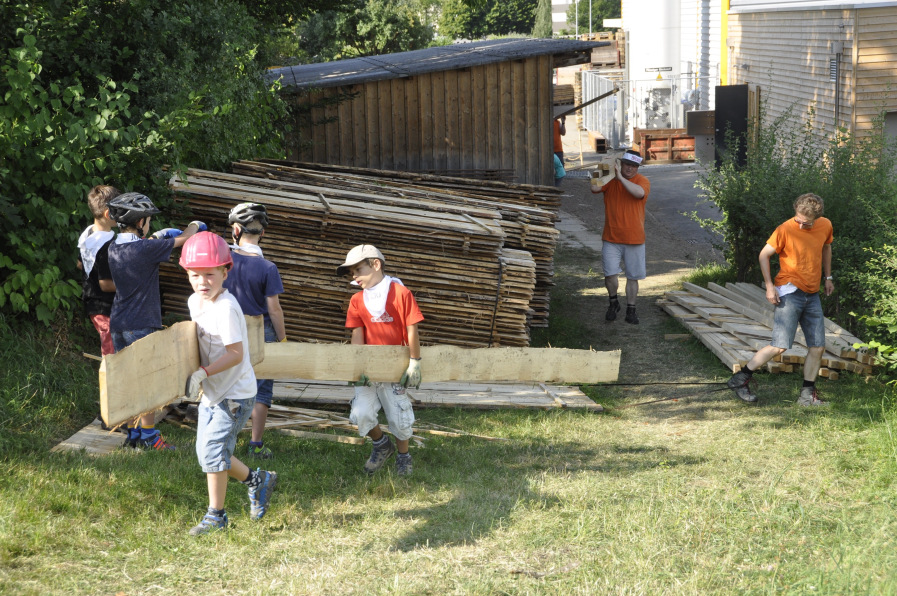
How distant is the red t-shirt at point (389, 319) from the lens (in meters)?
5.74

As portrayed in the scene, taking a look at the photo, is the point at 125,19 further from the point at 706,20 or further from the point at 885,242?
the point at 706,20

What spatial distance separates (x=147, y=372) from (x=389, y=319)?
1790mm

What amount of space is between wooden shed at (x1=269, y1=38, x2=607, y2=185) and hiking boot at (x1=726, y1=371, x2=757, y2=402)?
628 cm

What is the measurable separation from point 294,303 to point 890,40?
12144 mm

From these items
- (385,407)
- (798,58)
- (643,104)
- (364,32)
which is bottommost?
(385,407)

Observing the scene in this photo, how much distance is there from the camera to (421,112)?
13.2 metres

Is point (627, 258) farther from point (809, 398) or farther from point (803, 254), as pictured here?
point (809, 398)

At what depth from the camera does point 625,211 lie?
409 inches

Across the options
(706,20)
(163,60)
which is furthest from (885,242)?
(706,20)

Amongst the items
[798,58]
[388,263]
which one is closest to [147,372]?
[388,263]

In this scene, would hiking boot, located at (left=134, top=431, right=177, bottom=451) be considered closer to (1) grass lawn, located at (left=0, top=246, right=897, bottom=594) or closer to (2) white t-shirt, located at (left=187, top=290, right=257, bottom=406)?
(1) grass lawn, located at (left=0, top=246, right=897, bottom=594)

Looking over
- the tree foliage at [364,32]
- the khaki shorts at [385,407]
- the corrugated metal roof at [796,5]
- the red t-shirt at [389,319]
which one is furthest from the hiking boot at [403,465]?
the tree foliage at [364,32]

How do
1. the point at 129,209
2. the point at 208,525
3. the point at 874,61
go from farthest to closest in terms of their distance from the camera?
1. the point at 874,61
2. the point at 129,209
3. the point at 208,525

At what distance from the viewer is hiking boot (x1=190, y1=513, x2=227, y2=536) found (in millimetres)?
4961
